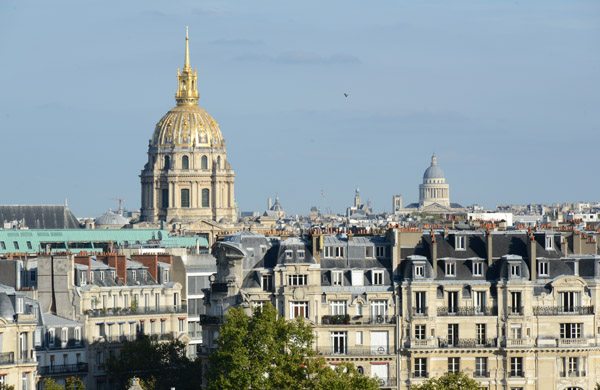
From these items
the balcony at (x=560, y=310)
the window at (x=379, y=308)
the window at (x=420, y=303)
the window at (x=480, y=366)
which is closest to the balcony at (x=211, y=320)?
the window at (x=379, y=308)

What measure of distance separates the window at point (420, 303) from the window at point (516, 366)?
3.99 m

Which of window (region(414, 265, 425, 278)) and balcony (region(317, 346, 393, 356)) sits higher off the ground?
window (region(414, 265, 425, 278))

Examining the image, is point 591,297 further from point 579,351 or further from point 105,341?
point 105,341

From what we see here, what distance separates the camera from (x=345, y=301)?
259 ft

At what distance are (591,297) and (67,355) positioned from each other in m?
22.6

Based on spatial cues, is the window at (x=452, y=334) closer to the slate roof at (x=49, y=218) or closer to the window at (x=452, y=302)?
the window at (x=452, y=302)

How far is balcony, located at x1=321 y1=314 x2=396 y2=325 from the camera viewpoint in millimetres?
78375

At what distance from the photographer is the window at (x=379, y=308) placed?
78625 mm

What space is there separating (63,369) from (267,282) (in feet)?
35.6

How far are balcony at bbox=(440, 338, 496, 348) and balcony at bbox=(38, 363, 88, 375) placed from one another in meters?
16.9

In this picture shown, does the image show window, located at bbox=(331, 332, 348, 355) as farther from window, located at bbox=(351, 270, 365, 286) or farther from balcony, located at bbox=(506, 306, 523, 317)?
balcony, located at bbox=(506, 306, 523, 317)

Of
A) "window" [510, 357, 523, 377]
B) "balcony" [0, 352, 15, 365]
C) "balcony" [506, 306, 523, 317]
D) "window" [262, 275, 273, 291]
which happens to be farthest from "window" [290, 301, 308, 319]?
"balcony" [0, 352, 15, 365]

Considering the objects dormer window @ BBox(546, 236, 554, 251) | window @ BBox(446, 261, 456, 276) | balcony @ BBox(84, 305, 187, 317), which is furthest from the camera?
balcony @ BBox(84, 305, 187, 317)

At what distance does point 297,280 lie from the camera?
259ft
